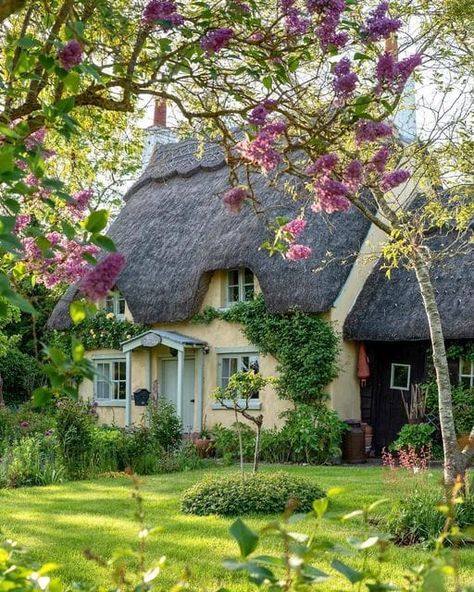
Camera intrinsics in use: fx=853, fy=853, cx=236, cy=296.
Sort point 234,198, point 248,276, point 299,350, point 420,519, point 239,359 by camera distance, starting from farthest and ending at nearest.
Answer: point 248,276
point 239,359
point 299,350
point 420,519
point 234,198

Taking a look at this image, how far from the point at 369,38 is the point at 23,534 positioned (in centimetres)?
546

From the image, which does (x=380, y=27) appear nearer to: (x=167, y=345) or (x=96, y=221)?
(x=96, y=221)

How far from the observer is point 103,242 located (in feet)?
7.44

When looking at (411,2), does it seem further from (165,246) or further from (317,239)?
(165,246)

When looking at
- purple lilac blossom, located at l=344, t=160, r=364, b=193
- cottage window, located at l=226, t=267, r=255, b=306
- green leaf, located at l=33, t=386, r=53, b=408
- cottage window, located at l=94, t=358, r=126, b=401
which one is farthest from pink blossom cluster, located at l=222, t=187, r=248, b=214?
cottage window, located at l=94, t=358, r=126, b=401

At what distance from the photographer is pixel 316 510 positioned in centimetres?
170

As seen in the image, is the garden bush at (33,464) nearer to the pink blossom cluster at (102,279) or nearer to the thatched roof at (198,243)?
the thatched roof at (198,243)

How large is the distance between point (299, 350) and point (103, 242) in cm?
1369

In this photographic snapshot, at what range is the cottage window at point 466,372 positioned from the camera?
15180 mm

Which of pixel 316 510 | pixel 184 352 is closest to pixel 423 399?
pixel 184 352

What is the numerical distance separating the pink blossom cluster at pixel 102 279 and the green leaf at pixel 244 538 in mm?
885

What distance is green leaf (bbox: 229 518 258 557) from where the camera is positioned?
155 cm

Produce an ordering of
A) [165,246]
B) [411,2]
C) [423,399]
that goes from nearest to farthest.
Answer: [411,2] → [423,399] → [165,246]

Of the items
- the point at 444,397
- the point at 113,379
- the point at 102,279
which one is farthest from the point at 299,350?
the point at 102,279
